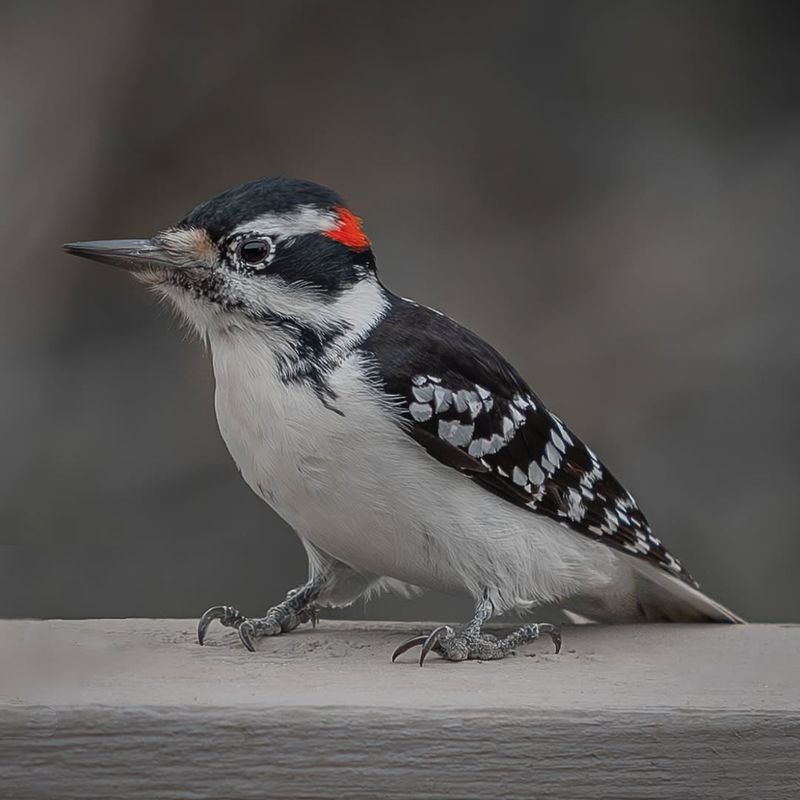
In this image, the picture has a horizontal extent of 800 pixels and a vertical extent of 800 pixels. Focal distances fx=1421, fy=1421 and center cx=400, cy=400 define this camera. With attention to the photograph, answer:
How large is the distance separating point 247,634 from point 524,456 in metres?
0.49

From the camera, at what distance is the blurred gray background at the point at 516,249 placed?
3604 millimetres

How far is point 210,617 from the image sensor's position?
7.00 ft

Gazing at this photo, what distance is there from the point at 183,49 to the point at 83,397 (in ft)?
3.00

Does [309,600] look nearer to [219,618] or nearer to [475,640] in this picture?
[219,618]

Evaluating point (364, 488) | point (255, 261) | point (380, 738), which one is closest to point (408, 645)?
point (364, 488)

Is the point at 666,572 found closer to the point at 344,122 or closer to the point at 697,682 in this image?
the point at 697,682

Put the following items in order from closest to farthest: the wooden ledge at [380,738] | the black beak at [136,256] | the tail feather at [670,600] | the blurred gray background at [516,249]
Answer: the wooden ledge at [380,738]
the black beak at [136,256]
the tail feather at [670,600]
the blurred gray background at [516,249]

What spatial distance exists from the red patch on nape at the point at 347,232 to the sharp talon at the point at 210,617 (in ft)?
1.92

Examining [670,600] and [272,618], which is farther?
[670,600]

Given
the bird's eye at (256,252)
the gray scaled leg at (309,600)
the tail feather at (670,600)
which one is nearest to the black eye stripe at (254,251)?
the bird's eye at (256,252)

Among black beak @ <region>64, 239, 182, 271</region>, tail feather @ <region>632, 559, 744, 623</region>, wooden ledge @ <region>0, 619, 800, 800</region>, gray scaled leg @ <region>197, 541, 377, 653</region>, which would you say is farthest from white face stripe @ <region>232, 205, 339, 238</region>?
tail feather @ <region>632, 559, 744, 623</region>

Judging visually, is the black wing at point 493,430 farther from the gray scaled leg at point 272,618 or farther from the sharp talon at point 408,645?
the gray scaled leg at point 272,618

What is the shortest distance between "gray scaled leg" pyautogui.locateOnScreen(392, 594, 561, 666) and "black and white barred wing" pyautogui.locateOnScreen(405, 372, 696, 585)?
0.56ft

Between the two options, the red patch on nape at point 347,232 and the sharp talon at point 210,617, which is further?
the sharp talon at point 210,617
